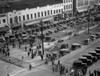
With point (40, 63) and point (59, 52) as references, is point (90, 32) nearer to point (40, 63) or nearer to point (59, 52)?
point (59, 52)

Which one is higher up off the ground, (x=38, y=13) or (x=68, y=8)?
(x=68, y=8)

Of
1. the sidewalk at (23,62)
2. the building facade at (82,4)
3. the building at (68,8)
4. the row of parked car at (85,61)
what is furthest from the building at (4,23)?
the building facade at (82,4)

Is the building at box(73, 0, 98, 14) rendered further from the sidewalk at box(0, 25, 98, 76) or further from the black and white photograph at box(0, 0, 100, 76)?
the sidewalk at box(0, 25, 98, 76)

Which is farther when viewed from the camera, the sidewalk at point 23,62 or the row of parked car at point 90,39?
the row of parked car at point 90,39

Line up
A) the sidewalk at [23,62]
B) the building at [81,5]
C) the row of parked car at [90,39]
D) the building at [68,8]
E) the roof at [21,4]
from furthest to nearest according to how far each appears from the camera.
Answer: the building at [81,5] → the building at [68,8] → the roof at [21,4] → the row of parked car at [90,39] → the sidewalk at [23,62]

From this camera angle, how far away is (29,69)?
3841 centimetres

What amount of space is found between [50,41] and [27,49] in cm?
831

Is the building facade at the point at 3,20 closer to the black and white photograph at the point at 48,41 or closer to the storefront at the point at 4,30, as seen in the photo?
the black and white photograph at the point at 48,41

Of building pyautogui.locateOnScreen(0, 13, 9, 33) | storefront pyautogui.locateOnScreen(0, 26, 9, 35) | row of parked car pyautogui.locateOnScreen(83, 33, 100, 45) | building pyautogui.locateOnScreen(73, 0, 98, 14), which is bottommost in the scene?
row of parked car pyautogui.locateOnScreen(83, 33, 100, 45)

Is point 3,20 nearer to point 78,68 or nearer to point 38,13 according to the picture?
point 38,13

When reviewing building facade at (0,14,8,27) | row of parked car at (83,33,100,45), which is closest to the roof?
building facade at (0,14,8,27)

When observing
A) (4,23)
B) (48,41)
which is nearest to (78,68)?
(48,41)

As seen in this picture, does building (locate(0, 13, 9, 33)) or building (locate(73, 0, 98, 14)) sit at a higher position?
building (locate(73, 0, 98, 14))

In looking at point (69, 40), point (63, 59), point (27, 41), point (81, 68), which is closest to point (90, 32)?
point (69, 40)
